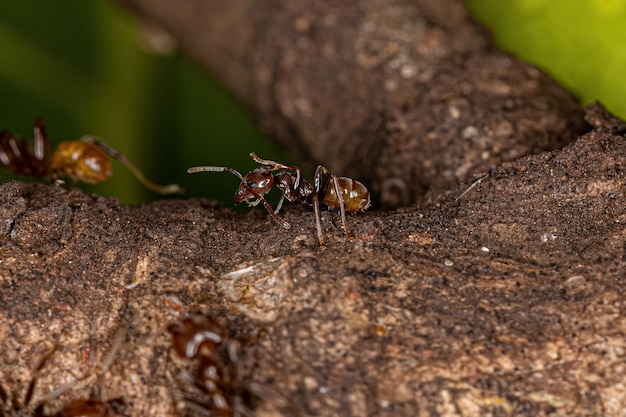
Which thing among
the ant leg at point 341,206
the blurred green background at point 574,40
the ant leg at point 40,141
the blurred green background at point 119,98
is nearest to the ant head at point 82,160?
the ant leg at point 40,141

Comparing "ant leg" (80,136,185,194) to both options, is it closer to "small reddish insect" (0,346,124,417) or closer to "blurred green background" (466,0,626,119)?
"small reddish insect" (0,346,124,417)

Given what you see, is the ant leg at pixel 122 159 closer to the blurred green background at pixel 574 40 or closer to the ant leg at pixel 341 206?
the ant leg at pixel 341 206

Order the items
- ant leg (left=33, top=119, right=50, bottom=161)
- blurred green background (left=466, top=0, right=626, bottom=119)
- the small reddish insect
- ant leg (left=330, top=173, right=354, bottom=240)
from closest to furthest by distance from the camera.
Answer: the small reddish insect
ant leg (left=330, top=173, right=354, bottom=240)
blurred green background (left=466, top=0, right=626, bottom=119)
ant leg (left=33, top=119, right=50, bottom=161)

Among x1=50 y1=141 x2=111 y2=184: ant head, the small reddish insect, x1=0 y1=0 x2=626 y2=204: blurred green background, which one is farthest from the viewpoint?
x1=0 y1=0 x2=626 y2=204: blurred green background

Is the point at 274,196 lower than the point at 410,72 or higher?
lower

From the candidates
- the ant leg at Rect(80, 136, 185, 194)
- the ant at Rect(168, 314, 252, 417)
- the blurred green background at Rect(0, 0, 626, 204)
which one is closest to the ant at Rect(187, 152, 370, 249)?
the ant at Rect(168, 314, 252, 417)

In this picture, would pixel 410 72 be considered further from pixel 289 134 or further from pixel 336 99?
pixel 289 134

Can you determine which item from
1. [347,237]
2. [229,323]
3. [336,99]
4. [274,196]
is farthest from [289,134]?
[229,323]
